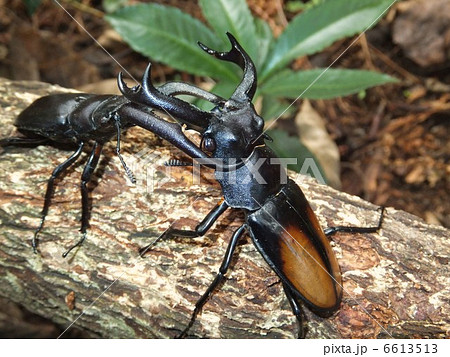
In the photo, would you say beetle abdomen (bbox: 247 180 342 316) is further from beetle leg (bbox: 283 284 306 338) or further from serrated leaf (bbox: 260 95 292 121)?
serrated leaf (bbox: 260 95 292 121)

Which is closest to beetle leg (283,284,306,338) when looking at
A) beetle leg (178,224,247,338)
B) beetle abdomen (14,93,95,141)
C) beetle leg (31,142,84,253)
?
beetle leg (178,224,247,338)

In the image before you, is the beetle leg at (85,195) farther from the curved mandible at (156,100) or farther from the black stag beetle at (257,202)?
the curved mandible at (156,100)

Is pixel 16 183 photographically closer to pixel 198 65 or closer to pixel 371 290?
pixel 198 65

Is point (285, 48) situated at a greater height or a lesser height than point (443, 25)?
lesser

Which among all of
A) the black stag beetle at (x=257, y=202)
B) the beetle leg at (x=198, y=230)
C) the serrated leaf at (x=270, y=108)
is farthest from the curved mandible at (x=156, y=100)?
the serrated leaf at (x=270, y=108)

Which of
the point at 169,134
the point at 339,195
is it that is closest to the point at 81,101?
the point at 169,134
